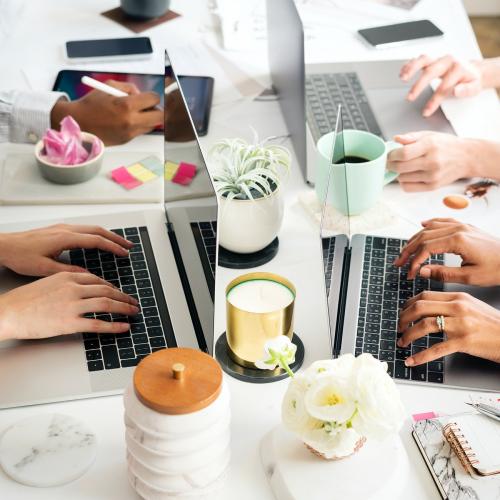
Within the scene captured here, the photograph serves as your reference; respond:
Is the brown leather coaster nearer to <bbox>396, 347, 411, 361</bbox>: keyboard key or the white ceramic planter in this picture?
the white ceramic planter

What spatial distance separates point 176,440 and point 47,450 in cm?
24

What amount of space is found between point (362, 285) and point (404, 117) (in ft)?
1.88

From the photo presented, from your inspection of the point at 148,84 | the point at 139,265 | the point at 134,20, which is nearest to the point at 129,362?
the point at 139,265

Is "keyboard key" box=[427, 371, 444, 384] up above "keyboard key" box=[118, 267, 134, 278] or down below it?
below

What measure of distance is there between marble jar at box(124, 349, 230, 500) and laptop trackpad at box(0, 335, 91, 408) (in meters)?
0.21

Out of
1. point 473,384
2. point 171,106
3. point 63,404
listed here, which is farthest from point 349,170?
point 63,404

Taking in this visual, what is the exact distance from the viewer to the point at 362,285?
4.55ft

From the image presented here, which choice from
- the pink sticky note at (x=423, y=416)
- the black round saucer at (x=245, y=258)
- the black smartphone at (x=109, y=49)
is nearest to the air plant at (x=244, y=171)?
the black round saucer at (x=245, y=258)

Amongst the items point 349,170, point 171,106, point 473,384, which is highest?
point 171,106

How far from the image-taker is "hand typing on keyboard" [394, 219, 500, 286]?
54.1 inches

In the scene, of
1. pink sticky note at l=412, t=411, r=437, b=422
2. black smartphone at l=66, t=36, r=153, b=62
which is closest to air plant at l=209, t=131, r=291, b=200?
pink sticky note at l=412, t=411, r=437, b=422

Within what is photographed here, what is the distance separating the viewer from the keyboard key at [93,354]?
48.9 inches

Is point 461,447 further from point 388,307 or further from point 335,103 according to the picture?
point 335,103

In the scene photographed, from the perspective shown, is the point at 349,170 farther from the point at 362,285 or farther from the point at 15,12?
the point at 15,12
